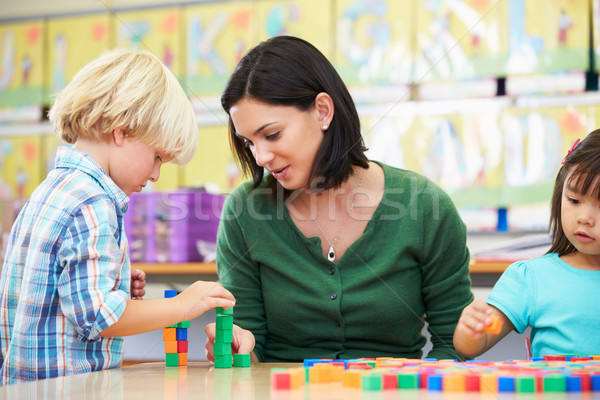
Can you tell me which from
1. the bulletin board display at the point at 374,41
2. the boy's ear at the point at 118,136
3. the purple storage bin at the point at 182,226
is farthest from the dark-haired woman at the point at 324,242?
the bulletin board display at the point at 374,41

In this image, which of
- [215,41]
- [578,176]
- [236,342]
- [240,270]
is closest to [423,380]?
[236,342]

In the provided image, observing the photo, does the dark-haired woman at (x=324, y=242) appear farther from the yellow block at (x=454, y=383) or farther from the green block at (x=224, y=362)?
the yellow block at (x=454, y=383)

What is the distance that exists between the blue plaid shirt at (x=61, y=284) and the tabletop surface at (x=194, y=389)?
0.08 metres

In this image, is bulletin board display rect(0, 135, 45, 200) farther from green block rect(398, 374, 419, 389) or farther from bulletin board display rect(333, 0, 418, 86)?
green block rect(398, 374, 419, 389)

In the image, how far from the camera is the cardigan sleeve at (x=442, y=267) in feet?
4.43

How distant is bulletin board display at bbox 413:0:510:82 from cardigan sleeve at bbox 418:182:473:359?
1424 mm

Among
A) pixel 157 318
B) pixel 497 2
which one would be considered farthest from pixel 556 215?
pixel 497 2

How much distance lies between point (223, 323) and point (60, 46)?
2.49 meters

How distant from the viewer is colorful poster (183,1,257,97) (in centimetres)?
288

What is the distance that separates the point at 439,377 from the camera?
2.41ft

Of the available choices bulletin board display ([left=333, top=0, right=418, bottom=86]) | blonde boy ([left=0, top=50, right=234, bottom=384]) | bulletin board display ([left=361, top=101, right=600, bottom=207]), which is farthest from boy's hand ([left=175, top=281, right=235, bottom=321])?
bulletin board display ([left=333, top=0, right=418, bottom=86])

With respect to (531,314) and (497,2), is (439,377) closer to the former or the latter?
(531,314)

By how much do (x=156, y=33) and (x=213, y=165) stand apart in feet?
2.35

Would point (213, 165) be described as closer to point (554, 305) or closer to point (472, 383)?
point (554, 305)
